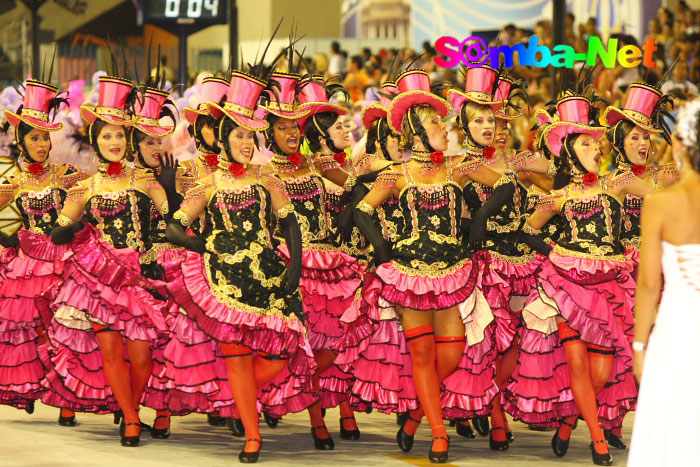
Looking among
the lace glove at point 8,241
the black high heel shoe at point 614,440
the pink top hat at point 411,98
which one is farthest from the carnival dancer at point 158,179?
the black high heel shoe at point 614,440

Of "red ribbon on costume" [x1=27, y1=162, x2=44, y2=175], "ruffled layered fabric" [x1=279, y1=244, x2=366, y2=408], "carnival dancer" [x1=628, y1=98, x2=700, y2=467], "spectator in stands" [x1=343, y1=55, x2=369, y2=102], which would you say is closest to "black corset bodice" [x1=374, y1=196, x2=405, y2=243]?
"ruffled layered fabric" [x1=279, y1=244, x2=366, y2=408]

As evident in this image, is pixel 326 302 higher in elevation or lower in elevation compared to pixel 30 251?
lower

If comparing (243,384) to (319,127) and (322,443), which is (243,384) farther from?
(319,127)

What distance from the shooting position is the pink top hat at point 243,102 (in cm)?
761

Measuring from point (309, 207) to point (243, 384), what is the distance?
142 centimetres

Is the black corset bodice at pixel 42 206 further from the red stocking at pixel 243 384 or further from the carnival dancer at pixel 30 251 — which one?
the red stocking at pixel 243 384

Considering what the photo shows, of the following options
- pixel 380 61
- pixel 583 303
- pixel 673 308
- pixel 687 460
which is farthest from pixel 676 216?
pixel 380 61

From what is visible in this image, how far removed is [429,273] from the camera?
7594mm

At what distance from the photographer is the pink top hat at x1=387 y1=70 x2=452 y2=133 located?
7.84 metres

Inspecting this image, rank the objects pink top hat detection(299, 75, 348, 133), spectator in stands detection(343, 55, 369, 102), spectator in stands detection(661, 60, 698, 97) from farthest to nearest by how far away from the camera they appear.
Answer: spectator in stands detection(343, 55, 369, 102) → spectator in stands detection(661, 60, 698, 97) → pink top hat detection(299, 75, 348, 133)

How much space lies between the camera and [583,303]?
24.8ft

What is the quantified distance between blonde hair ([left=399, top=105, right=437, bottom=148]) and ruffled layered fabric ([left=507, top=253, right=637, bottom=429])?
1.12 m

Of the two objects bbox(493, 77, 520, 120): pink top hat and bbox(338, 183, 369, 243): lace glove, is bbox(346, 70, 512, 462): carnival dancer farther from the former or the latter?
bbox(493, 77, 520, 120): pink top hat

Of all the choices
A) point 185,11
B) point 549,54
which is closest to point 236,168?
point 549,54
